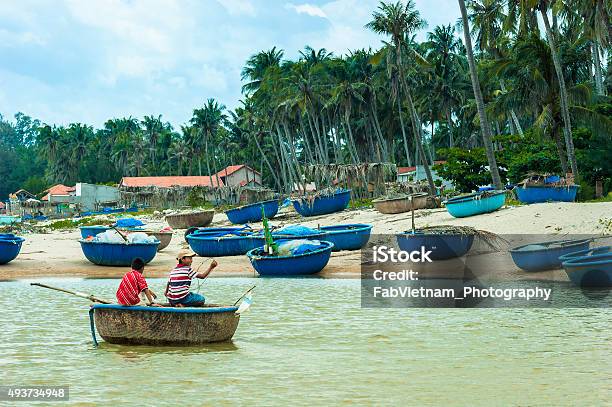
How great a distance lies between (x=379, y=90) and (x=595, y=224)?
45697mm

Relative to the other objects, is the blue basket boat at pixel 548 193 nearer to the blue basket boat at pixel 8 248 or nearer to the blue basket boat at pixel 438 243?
the blue basket boat at pixel 438 243

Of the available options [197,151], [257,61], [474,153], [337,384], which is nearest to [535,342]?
[337,384]

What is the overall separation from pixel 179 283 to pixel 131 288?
81cm

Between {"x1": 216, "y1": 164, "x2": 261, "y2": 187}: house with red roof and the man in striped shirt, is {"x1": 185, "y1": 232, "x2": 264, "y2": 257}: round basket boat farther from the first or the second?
{"x1": 216, "y1": 164, "x2": 261, "y2": 187}: house with red roof

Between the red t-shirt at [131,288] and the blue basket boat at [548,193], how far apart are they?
927 inches

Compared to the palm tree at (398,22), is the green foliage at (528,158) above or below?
below

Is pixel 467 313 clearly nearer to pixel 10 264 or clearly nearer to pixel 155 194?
pixel 10 264

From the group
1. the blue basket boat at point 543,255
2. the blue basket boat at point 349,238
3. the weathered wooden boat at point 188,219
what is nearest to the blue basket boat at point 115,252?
the blue basket boat at point 349,238

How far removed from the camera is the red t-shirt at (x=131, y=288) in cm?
1098

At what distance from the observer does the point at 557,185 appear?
99.1 feet

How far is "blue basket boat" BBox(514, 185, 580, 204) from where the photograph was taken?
3008 cm

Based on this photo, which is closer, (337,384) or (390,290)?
(337,384)

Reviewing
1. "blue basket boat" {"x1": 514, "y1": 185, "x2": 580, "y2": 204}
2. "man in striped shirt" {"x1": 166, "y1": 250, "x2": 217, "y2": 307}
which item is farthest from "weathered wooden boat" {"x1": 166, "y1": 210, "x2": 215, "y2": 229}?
"man in striped shirt" {"x1": 166, "y1": 250, "x2": 217, "y2": 307}

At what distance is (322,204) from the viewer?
4144cm
